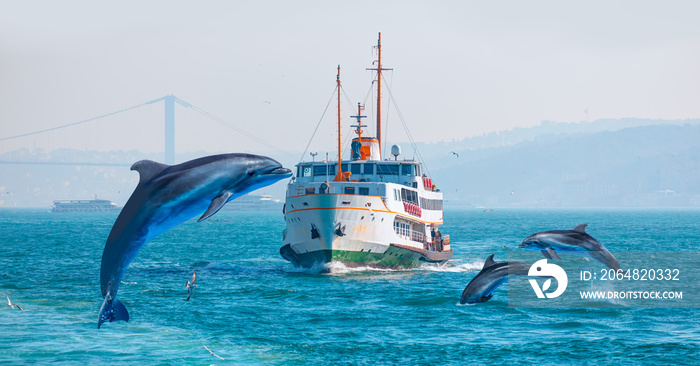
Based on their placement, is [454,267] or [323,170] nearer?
[323,170]

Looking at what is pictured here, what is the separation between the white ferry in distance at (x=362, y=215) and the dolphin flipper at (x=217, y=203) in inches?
1416

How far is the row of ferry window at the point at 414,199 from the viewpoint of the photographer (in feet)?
166

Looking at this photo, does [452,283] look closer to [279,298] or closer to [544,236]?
[279,298]

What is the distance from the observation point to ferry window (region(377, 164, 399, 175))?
175 feet

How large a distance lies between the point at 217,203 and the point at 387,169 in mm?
44461

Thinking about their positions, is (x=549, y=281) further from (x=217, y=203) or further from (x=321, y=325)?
(x=217, y=203)

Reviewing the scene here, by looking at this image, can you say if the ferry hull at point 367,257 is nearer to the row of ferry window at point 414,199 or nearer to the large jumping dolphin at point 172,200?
the row of ferry window at point 414,199

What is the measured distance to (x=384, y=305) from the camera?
1460 inches

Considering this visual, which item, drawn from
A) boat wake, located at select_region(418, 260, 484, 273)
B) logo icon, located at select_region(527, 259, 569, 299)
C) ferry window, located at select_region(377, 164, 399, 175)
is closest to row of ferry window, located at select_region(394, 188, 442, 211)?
ferry window, located at select_region(377, 164, 399, 175)

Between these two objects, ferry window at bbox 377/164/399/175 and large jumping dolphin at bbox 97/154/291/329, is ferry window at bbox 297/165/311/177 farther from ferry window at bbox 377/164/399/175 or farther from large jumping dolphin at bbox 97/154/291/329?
large jumping dolphin at bbox 97/154/291/329

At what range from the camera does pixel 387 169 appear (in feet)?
175

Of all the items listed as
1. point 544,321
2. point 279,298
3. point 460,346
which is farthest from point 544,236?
point 279,298

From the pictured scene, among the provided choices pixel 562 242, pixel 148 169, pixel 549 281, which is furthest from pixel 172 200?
pixel 549 281

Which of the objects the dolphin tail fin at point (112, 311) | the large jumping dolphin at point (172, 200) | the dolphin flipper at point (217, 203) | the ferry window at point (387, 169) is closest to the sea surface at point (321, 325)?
the ferry window at point (387, 169)
